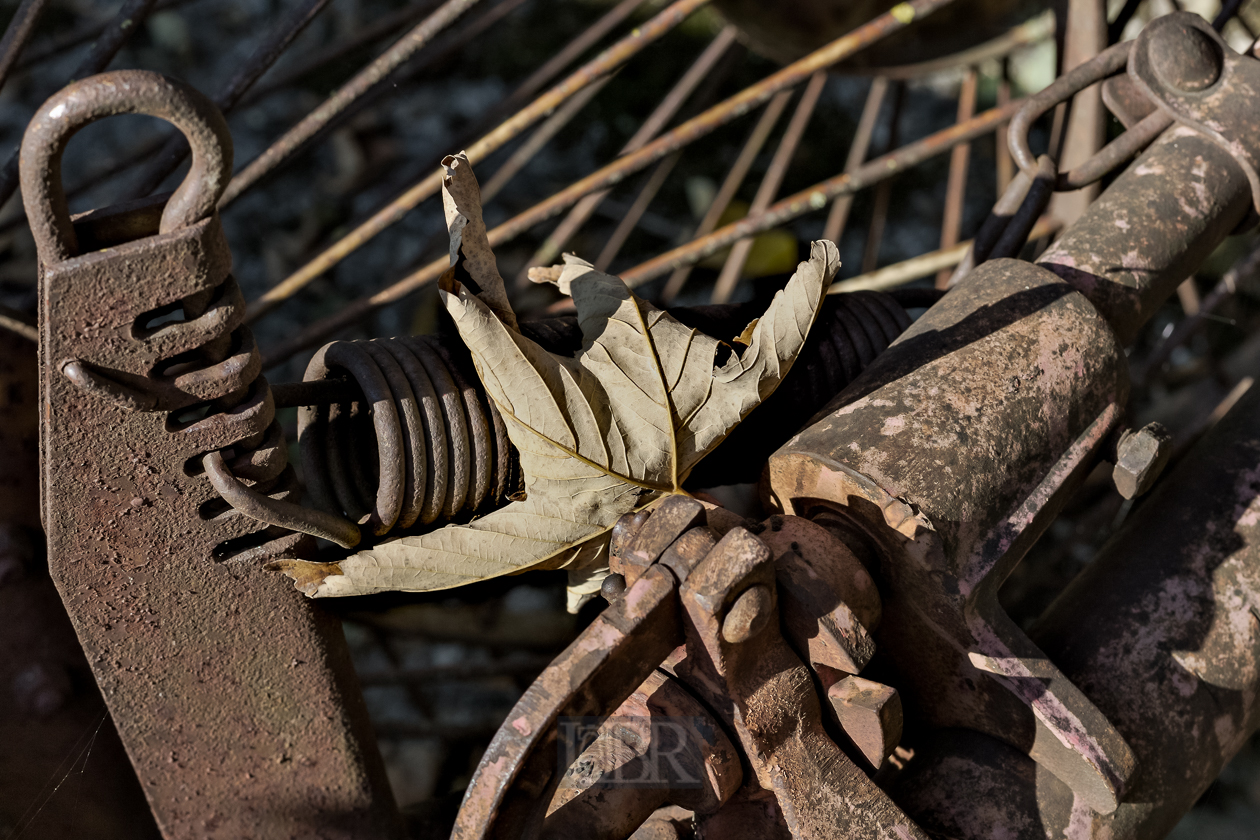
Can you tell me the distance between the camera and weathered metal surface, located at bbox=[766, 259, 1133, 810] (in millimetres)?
812

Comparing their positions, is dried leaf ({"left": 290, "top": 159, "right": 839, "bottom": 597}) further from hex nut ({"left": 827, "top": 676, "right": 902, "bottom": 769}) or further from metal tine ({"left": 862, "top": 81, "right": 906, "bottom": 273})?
metal tine ({"left": 862, "top": 81, "right": 906, "bottom": 273})

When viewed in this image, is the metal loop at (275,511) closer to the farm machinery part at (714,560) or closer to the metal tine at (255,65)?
the farm machinery part at (714,560)

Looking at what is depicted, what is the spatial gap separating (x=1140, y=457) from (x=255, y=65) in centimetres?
115

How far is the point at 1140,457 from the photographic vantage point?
914mm

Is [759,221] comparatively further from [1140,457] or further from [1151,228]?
[1140,457]

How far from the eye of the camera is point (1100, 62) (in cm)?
116

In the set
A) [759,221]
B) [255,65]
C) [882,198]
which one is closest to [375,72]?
[255,65]

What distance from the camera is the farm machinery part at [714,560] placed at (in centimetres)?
71

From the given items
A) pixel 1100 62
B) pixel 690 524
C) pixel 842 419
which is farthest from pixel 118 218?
pixel 1100 62

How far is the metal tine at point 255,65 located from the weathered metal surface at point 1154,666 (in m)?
1.13

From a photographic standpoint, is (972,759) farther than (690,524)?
Yes

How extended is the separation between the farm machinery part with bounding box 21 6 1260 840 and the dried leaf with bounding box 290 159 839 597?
6 cm

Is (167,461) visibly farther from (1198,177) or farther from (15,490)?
(1198,177)

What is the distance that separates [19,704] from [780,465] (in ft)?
2.86
